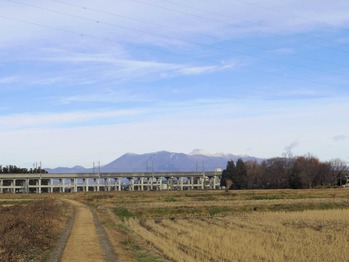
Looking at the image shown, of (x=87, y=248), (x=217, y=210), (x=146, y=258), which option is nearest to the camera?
(x=146, y=258)

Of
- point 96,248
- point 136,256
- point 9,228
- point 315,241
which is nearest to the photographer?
point 136,256

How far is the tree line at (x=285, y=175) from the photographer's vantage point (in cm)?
15538

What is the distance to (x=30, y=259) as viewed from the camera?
18.2 meters

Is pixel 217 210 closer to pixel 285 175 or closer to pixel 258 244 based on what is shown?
pixel 258 244

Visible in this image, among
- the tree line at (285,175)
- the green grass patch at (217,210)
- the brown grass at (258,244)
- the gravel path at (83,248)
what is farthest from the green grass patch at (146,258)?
the tree line at (285,175)

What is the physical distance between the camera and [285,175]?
165m

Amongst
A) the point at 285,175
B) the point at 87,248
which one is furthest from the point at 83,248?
the point at 285,175

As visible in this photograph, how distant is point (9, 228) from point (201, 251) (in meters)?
10.1

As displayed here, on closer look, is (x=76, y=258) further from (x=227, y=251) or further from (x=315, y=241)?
(x=315, y=241)

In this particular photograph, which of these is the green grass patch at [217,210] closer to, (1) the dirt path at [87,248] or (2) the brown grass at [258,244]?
(2) the brown grass at [258,244]

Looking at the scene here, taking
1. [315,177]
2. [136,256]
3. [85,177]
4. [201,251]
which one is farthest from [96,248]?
[85,177]

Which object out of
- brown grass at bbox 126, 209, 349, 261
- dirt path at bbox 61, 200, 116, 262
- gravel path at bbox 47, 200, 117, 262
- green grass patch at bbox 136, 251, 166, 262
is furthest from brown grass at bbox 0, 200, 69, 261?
brown grass at bbox 126, 209, 349, 261

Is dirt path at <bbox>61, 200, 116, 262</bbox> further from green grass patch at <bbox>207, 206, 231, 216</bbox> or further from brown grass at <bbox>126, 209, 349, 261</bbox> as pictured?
green grass patch at <bbox>207, 206, 231, 216</bbox>

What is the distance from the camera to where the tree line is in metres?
155
